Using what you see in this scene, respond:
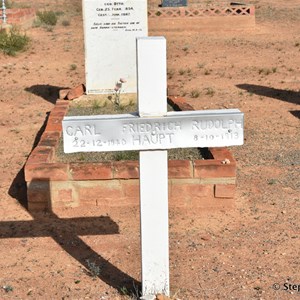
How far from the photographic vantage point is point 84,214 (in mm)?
5488

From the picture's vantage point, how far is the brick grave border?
5480 mm

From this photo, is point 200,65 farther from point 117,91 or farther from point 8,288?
point 8,288

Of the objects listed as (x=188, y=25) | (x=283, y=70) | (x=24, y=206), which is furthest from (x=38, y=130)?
(x=188, y=25)

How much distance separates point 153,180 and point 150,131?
1.02 ft

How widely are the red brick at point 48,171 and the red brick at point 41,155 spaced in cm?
12

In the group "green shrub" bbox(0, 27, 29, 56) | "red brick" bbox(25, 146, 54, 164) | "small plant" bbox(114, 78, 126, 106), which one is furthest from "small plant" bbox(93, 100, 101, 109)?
"green shrub" bbox(0, 27, 29, 56)

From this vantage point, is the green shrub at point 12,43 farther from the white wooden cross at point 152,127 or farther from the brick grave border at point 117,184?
the white wooden cross at point 152,127

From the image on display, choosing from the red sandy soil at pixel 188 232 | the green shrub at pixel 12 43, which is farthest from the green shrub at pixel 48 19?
the red sandy soil at pixel 188 232

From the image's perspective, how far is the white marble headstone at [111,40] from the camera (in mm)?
8969

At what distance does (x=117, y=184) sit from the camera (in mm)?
5531

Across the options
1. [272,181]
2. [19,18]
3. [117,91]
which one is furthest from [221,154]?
[19,18]

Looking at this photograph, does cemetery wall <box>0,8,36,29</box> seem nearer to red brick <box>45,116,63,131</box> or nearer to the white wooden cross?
red brick <box>45,116,63,131</box>

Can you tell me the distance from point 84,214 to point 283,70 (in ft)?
26.1

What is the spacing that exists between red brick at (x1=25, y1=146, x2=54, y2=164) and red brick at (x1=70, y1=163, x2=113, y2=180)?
0.39 meters
